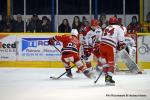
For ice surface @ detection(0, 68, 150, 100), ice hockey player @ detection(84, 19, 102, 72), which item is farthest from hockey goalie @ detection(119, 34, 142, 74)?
ice hockey player @ detection(84, 19, 102, 72)

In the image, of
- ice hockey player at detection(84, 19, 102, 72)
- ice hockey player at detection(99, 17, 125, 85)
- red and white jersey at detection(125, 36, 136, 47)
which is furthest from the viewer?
red and white jersey at detection(125, 36, 136, 47)

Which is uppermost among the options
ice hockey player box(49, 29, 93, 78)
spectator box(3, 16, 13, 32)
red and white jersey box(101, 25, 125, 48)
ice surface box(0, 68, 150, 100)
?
spectator box(3, 16, 13, 32)

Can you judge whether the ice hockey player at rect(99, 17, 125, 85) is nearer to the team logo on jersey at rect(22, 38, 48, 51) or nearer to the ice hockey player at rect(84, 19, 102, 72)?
the ice hockey player at rect(84, 19, 102, 72)

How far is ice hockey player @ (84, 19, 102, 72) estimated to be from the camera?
13.8 m

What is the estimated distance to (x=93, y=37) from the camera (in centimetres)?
1386

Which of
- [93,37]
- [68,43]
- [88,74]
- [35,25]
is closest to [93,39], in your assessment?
[93,37]

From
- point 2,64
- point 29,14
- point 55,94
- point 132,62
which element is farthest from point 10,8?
point 55,94

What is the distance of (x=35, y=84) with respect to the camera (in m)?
11.4

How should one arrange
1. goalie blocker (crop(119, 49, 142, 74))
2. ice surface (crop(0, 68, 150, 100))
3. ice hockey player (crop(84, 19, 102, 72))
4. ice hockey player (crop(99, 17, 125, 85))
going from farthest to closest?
goalie blocker (crop(119, 49, 142, 74))
ice hockey player (crop(84, 19, 102, 72))
ice hockey player (crop(99, 17, 125, 85))
ice surface (crop(0, 68, 150, 100))

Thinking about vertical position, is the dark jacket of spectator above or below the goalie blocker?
above

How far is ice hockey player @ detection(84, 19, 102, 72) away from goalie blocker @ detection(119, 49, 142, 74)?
27.5 inches

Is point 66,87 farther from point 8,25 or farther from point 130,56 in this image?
point 8,25

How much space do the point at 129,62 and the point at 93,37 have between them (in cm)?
114

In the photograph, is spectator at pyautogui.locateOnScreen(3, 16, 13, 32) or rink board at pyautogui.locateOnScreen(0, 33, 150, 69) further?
spectator at pyautogui.locateOnScreen(3, 16, 13, 32)
